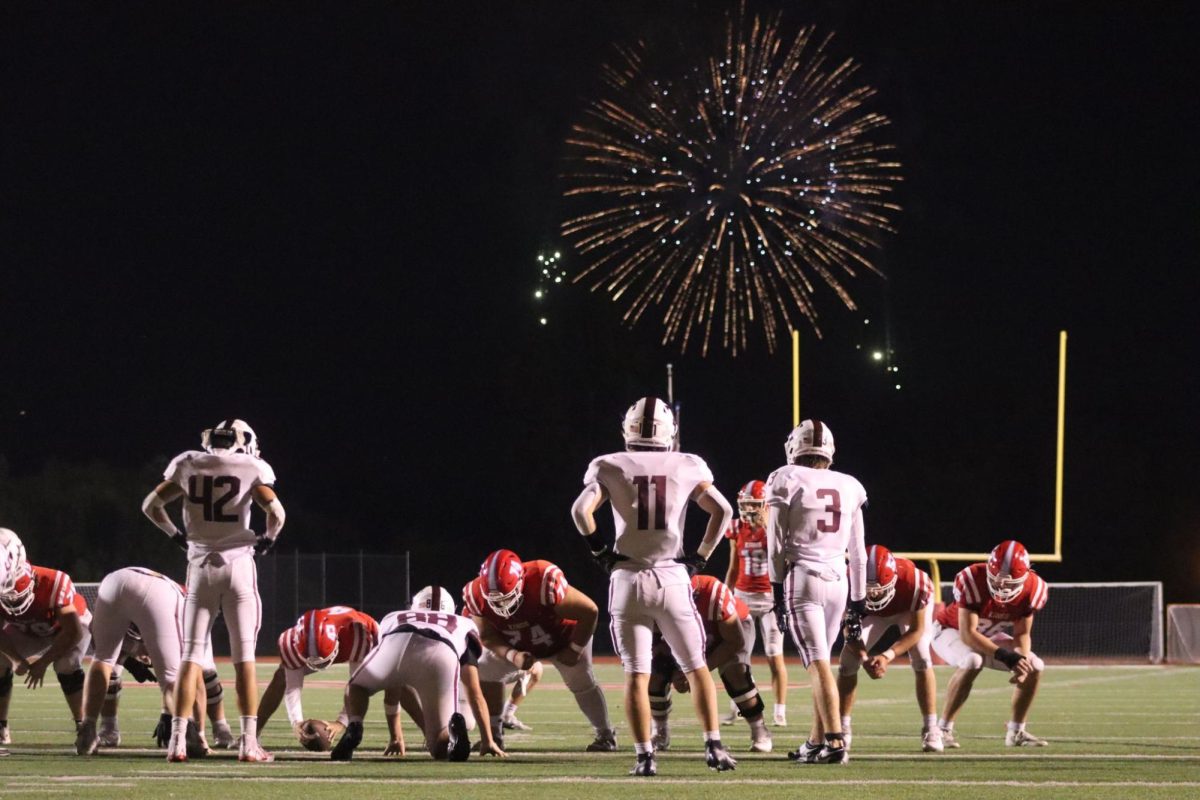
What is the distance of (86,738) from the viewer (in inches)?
391

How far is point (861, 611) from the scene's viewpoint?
9453mm

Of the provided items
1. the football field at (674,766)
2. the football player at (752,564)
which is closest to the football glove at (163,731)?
the football field at (674,766)

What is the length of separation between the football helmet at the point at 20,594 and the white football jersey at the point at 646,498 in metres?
4.32

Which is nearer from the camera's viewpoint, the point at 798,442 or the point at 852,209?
the point at 798,442

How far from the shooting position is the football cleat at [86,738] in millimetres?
9906

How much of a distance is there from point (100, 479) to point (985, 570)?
34126 mm

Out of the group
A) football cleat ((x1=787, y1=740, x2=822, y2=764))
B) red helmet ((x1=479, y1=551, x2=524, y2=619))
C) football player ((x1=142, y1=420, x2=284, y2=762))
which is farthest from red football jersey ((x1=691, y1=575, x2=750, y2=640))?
football player ((x1=142, y1=420, x2=284, y2=762))

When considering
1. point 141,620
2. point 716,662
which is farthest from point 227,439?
point 716,662

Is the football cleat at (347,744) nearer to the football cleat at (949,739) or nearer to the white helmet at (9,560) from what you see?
the white helmet at (9,560)

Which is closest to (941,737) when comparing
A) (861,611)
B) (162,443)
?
(861,611)

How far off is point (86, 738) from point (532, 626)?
2.75m

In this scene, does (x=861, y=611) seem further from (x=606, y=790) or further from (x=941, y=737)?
(x=606, y=790)

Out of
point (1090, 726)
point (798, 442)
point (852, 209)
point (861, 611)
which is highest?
point (852, 209)

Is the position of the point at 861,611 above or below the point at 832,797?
above
